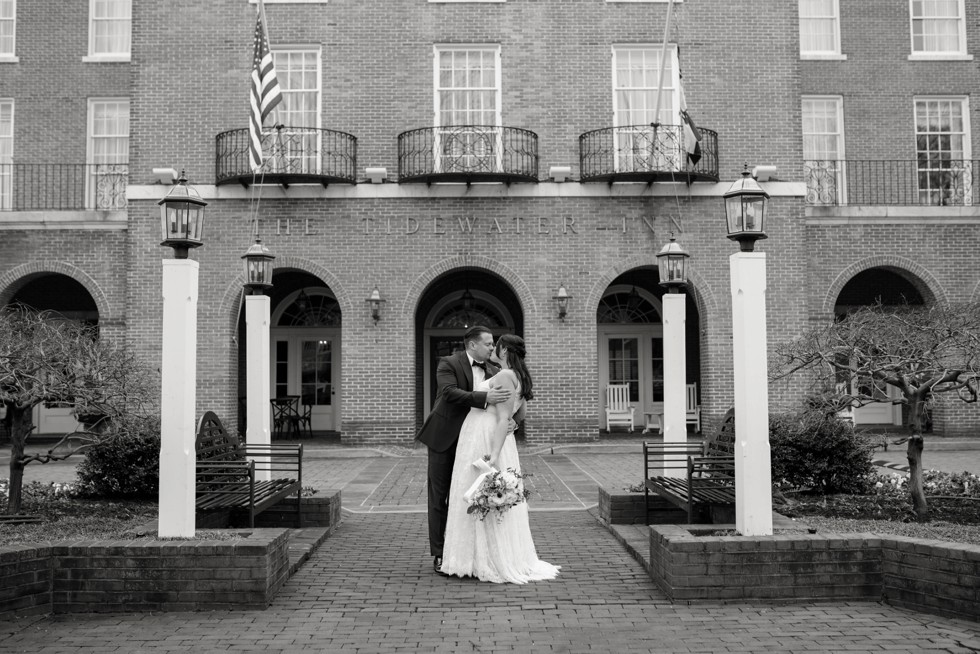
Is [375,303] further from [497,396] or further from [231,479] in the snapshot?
[497,396]

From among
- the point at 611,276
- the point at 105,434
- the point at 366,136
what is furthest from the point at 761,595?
the point at 366,136

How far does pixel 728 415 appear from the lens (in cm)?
854

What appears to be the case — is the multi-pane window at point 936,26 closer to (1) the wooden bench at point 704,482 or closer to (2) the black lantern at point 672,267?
(2) the black lantern at point 672,267

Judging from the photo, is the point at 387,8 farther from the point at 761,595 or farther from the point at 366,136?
the point at 761,595

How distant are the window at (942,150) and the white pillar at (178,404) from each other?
1874cm

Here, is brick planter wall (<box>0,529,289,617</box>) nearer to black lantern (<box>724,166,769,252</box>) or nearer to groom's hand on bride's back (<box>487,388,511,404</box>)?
groom's hand on bride's back (<box>487,388,511,404</box>)

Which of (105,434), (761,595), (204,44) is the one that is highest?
(204,44)

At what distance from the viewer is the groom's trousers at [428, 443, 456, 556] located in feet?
22.9

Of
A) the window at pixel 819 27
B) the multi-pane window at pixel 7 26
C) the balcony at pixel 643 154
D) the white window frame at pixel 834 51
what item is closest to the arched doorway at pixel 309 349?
the balcony at pixel 643 154

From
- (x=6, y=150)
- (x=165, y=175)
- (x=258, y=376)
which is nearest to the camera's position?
(x=258, y=376)

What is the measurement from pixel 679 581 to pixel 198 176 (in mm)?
14907

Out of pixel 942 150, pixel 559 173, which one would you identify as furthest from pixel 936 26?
pixel 559 173

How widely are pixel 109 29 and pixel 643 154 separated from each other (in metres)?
13.3

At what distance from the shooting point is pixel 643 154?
1848cm
